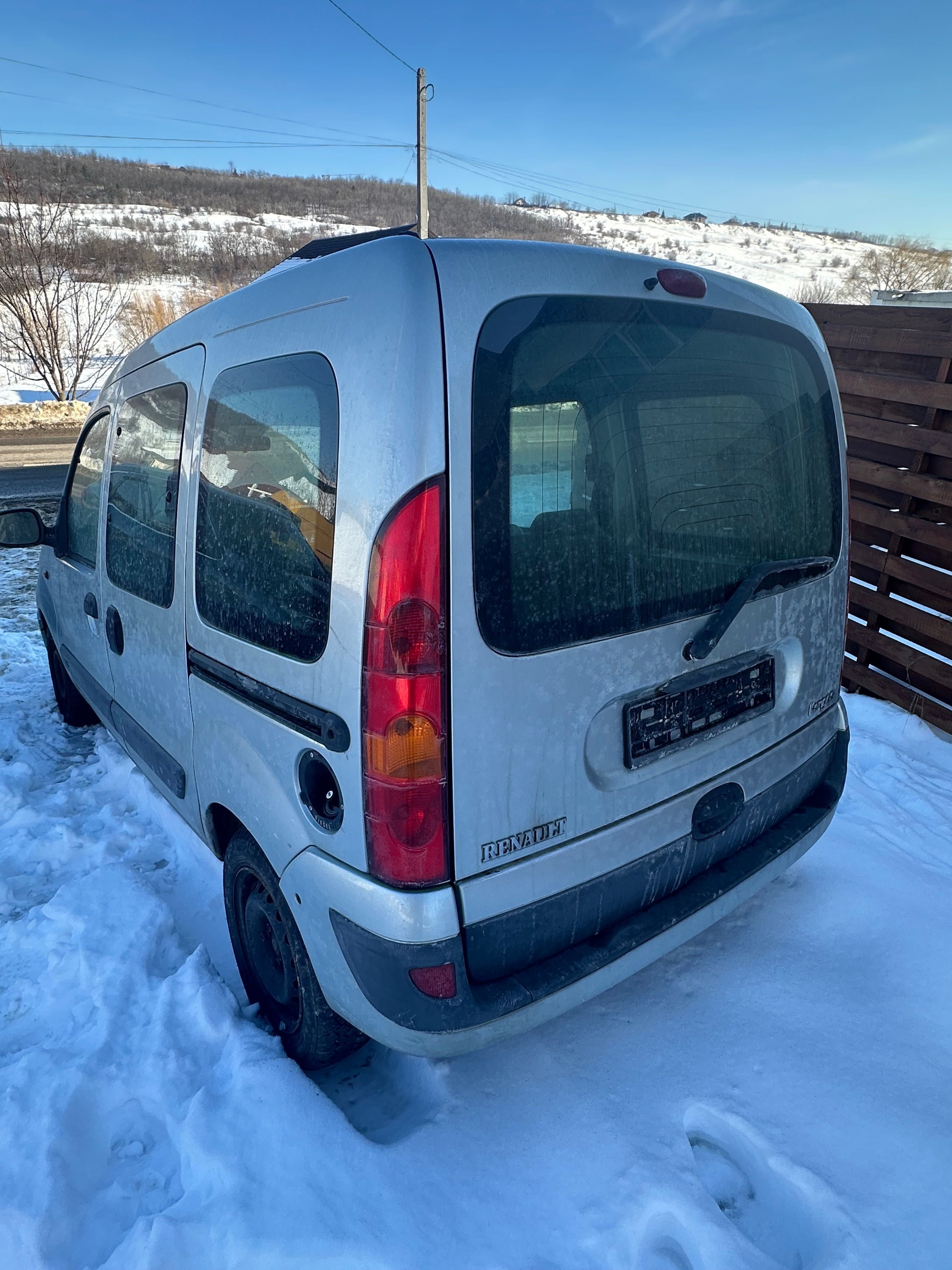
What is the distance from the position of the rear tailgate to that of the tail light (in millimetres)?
34

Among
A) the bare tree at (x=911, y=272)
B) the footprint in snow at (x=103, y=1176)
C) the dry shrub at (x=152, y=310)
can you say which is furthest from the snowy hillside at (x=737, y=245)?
the footprint in snow at (x=103, y=1176)

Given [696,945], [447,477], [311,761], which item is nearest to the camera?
[447,477]

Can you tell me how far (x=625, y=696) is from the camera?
64.5 inches

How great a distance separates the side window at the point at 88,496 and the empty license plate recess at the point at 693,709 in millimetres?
2308

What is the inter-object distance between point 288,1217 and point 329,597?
1293mm

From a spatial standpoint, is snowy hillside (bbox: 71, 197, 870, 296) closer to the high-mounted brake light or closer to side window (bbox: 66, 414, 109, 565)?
side window (bbox: 66, 414, 109, 565)

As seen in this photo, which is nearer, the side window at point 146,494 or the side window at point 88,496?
the side window at point 146,494

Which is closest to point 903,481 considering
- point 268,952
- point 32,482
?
point 268,952

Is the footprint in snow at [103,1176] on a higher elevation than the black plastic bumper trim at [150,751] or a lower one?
lower

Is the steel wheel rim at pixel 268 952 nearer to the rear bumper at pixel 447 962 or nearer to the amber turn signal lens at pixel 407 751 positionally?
the rear bumper at pixel 447 962

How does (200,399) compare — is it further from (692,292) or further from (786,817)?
(786,817)

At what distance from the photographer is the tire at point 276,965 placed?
1843 mm

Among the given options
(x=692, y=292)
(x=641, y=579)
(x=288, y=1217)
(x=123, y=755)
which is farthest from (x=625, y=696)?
(x=123, y=755)

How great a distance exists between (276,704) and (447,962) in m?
0.67
